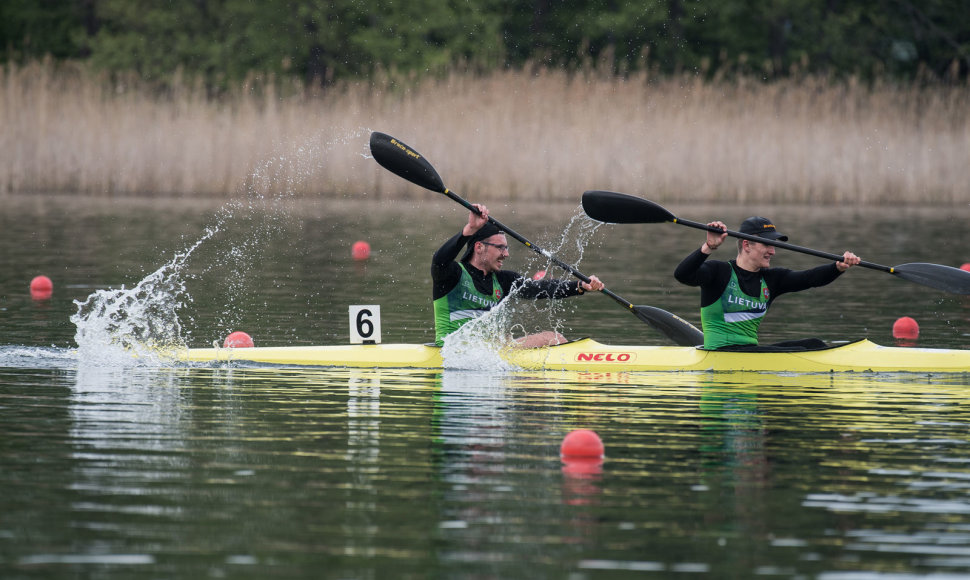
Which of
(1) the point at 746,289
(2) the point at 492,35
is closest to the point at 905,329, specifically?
(1) the point at 746,289

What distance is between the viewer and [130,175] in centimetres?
2461

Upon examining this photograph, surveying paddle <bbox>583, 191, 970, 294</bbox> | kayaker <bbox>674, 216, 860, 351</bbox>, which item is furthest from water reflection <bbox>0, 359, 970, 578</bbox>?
paddle <bbox>583, 191, 970, 294</bbox>

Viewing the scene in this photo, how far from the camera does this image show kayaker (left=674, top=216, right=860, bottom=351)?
1084 centimetres

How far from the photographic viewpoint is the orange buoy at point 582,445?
293 inches

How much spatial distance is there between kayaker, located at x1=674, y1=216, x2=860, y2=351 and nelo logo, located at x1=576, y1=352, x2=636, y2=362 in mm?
627

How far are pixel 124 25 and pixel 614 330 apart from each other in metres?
26.6

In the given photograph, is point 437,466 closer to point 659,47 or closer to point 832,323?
point 832,323

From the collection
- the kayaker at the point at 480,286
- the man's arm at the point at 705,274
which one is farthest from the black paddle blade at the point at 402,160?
the man's arm at the point at 705,274

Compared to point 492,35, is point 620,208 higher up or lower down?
lower down

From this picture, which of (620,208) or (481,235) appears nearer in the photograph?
(481,235)

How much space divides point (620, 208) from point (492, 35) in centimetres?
2307

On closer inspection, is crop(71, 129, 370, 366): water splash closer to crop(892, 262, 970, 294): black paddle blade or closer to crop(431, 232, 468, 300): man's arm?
crop(431, 232, 468, 300): man's arm

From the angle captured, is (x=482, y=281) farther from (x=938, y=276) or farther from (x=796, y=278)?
(x=938, y=276)

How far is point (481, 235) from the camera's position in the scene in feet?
36.4
